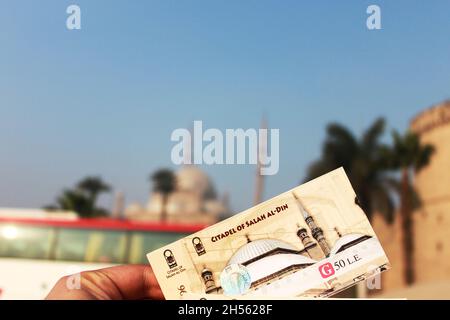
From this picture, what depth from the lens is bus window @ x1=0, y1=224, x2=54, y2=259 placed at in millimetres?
11352

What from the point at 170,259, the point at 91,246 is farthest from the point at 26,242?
the point at 170,259

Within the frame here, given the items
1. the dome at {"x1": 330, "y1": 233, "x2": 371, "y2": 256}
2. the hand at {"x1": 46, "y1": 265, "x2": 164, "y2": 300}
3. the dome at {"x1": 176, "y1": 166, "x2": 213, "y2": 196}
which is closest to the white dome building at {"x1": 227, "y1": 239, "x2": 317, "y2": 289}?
the dome at {"x1": 330, "y1": 233, "x2": 371, "y2": 256}

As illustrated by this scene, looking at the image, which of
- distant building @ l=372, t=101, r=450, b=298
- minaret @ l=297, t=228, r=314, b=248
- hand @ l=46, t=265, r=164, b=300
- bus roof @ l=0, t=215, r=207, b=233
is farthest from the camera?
distant building @ l=372, t=101, r=450, b=298

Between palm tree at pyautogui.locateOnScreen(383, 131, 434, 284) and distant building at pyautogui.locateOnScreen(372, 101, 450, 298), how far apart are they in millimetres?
908

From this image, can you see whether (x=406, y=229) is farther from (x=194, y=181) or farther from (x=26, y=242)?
(x=194, y=181)

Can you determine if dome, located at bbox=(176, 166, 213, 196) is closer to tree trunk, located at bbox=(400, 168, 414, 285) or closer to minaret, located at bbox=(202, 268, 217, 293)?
tree trunk, located at bbox=(400, 168, 414, 285)

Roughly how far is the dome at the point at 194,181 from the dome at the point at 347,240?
48.9 metres

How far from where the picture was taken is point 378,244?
1.90m

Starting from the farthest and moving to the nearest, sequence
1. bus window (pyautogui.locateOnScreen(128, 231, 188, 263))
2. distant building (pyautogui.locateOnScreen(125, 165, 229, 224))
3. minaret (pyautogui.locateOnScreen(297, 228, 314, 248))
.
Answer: distant building (pyautogui.locateOnScreen(125, 165, 229, 224)), bus window (pyautogui.locateOnScreen(128, 231, 188, 263)), minaret (pyautogui.locateOnScreen(297, 228, 314, 248))

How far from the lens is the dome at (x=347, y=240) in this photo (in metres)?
1.91

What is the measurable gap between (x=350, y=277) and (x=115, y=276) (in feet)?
3.23

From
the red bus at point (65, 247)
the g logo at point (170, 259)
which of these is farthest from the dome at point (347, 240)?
the red bus at point (65, 247)

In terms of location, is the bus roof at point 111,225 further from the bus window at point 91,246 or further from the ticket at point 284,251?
the ticket at point 284,251
